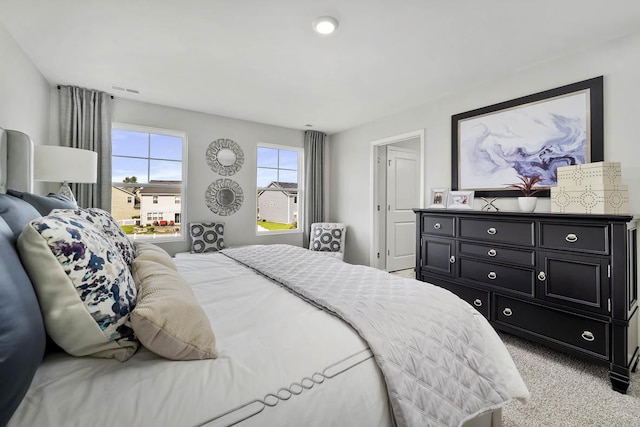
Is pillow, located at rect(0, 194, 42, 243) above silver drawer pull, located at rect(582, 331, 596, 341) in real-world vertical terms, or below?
above

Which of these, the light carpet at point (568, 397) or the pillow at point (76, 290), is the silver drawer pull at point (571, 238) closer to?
the light carpet at point (568, 397)

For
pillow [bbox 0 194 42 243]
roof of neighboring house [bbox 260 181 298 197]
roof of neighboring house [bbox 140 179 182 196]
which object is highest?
roof of neighboring house [bbox 260 181 298 197]

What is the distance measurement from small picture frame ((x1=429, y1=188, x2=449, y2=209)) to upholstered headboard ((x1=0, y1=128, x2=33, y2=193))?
3.45 metres

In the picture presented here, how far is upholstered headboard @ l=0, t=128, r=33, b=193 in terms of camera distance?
1654 millimetres

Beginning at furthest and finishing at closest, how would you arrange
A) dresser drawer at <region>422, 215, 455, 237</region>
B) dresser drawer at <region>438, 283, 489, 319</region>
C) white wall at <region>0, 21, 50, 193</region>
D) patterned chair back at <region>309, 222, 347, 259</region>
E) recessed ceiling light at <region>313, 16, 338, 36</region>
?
patterned chair back at <region>309, 222, 347, 259</region> < dresser drawer at <region>422, 215, 455, 237</region> < dresser drawer at <region>438, 283, 489, 319</region> < white wall at <region>0, 21, 50, 193</region> < recessed ceiling light at <region>313, 16, 338, 36</region>

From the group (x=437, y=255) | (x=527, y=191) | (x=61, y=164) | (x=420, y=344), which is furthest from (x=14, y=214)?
(x=527, y=191)

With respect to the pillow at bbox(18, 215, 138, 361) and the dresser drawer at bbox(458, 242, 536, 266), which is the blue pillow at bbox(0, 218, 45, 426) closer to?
the pillow at bbox(18, 215, 138, 361)

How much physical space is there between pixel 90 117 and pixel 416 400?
403cm

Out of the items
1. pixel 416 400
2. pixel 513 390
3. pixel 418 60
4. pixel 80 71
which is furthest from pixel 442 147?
pixel 80 71

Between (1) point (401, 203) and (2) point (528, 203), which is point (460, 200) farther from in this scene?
(1) point (401, 203)

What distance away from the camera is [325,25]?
2.01 meters

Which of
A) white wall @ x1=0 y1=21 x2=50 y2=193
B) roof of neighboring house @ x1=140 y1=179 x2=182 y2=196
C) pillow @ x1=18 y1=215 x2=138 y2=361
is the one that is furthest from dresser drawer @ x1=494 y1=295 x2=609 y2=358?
white wall @ x1=0 y1=21 x2=50 y2=193

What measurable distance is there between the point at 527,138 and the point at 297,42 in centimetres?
226

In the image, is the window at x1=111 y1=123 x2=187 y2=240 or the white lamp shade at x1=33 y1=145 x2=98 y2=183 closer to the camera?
the white lamp shade at x1=33 y1=145 x2=98 y2=183
